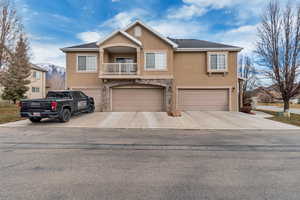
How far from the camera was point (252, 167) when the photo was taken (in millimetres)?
3766

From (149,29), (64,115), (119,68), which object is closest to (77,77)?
(119,68)

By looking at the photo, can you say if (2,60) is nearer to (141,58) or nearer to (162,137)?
(141,58)

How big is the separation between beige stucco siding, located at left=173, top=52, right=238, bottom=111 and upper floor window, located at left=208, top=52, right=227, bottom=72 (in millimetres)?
447

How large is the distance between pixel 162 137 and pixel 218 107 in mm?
10042

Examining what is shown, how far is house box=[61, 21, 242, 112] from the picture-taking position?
45.4ft

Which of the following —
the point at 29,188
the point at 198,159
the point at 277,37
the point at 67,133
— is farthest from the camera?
the point at 277,37

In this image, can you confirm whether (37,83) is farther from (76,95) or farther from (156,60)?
(156,60)

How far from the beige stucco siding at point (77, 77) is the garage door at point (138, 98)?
6.76 feet

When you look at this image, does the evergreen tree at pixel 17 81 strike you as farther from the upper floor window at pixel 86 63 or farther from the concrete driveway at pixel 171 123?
the concrete driveway at pixel 171 123

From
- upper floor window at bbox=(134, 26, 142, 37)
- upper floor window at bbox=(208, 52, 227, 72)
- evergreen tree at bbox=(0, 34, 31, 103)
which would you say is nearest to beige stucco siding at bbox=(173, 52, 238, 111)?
upper floor window at bbox=(208, 52, 227, 72)

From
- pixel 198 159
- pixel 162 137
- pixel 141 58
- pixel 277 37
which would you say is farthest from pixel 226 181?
pixel 277 37

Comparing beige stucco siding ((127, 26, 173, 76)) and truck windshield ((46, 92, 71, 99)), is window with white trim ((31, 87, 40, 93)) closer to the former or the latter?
truck windshield ((46, 92, 71, 99))

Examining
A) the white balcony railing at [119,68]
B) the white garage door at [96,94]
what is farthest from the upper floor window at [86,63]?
the white garage door at [96,94]

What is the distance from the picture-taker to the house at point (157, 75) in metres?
13.8
